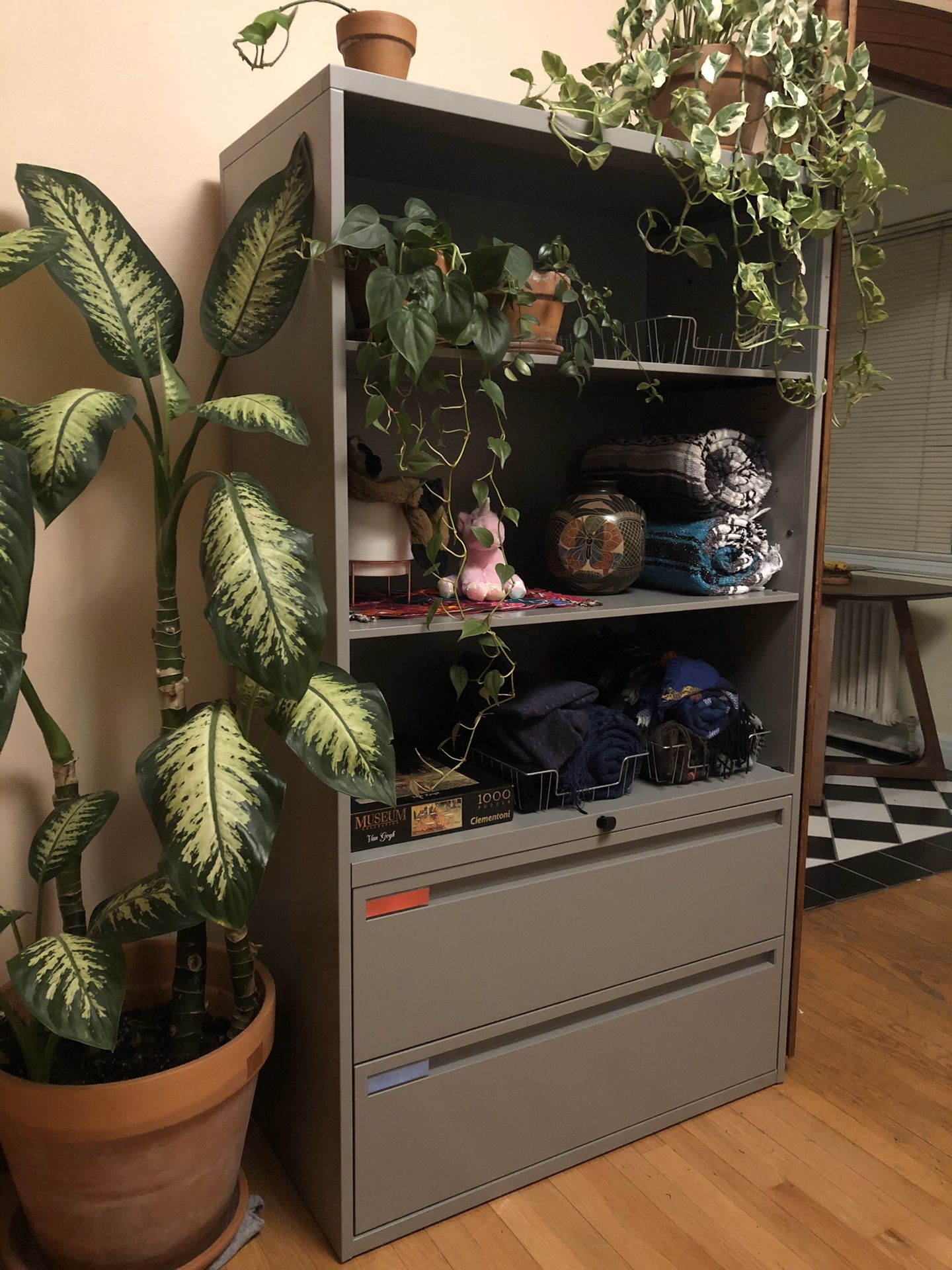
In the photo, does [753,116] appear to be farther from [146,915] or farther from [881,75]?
[146,915]

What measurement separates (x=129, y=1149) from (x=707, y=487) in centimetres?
135

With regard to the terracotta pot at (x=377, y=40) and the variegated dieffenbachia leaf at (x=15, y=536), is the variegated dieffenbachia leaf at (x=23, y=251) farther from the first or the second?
the terracotta pot at (x=377, y=40)

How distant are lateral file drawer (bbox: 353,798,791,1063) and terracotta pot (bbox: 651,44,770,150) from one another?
115cm

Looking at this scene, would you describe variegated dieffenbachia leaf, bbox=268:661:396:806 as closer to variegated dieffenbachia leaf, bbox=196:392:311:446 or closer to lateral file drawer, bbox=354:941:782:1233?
variegated dieffenbachia leaf, bbox=196:392:311:446

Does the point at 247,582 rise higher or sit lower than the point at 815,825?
higher

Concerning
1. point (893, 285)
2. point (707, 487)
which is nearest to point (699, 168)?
point (707, 487)

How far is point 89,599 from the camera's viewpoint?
160 cm

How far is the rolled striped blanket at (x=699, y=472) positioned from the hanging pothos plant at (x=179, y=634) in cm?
72

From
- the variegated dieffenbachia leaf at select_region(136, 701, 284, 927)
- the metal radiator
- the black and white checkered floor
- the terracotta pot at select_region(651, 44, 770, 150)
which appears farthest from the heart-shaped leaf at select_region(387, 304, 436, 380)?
the metal radiator

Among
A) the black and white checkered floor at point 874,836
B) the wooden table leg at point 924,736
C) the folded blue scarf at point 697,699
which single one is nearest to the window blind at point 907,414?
the wooden table leg at point 924,736

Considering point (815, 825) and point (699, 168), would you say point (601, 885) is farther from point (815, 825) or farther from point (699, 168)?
point (815, 825)

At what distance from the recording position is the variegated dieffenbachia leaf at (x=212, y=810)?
3.62 ft

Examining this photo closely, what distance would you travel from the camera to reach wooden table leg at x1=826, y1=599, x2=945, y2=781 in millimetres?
3744

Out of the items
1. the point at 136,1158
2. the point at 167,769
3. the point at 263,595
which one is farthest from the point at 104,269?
the point at 136,1158
